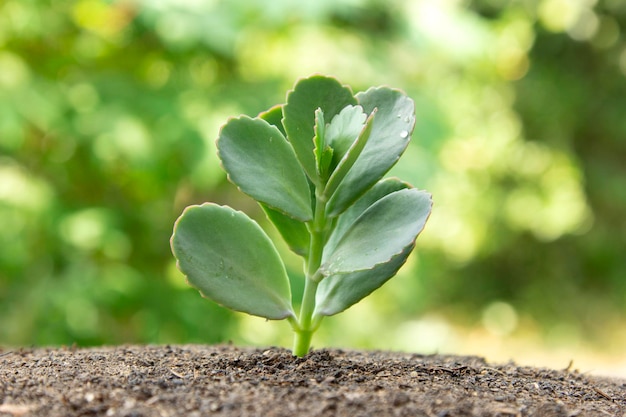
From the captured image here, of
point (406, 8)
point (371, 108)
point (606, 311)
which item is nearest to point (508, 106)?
point (606, 311)

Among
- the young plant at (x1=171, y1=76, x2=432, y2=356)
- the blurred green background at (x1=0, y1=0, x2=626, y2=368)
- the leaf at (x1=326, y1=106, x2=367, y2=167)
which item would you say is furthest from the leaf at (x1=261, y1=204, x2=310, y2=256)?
the blurred green background at (x1=0, y1=0, x2=626, y2=368)

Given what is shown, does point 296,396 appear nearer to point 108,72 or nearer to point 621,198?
point 108,72

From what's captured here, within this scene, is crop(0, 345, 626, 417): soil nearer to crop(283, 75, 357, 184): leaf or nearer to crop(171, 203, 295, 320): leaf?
crop(171, 203, 295, 320): leaf

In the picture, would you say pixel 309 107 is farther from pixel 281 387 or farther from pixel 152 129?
pixel 152 129

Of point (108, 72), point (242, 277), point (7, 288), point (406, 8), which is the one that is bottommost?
point (242, 277)

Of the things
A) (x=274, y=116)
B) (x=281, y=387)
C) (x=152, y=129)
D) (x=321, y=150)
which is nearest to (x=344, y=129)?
(x=321, y=150)

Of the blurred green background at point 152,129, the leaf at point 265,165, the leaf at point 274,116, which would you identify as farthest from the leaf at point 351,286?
the blurred green background at point 152,129
